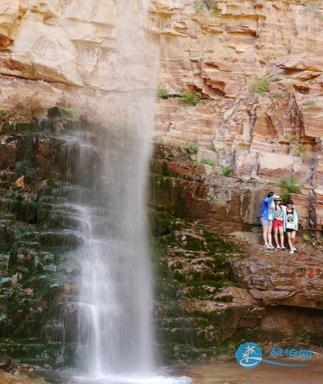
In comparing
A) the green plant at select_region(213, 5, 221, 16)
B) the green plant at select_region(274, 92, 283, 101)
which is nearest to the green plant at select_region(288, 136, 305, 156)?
the green plant at select_region(274, 92, 283, 101)

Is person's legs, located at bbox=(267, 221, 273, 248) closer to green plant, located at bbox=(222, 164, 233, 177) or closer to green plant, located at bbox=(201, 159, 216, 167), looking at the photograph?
green plant, located at bbox=(222, 164, 233, 177)

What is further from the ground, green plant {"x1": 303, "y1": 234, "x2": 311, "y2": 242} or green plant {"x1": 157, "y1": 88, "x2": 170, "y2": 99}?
green plant {"x1": 157, "y1": 88, "x2": 170, "y2": 99}

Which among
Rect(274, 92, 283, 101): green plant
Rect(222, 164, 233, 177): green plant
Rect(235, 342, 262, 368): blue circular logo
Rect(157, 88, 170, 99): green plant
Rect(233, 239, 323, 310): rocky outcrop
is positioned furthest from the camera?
Rect(157, 88, 170, 99): green plant

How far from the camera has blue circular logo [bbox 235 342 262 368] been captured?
380 inches

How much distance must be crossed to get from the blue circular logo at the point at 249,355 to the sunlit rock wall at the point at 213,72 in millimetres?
4168

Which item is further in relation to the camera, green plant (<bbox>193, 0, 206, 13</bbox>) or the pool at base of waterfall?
green plant (<bbox>193, 0, 206, 13</bbox>)

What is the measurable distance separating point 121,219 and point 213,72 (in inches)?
257

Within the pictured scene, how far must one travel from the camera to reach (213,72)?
53.1ft

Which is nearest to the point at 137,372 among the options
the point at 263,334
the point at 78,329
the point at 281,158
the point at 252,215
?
the point at 78,329

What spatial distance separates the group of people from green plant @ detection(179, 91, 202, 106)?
183 inches

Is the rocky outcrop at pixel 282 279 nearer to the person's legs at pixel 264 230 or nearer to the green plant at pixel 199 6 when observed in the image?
the person's legs at pixel 264 230

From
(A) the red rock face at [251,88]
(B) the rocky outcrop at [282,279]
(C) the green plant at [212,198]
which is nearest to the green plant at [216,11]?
(A) the red rock face at [251,88]

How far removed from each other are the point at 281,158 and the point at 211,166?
1.89m

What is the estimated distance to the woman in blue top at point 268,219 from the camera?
40.3 ft
